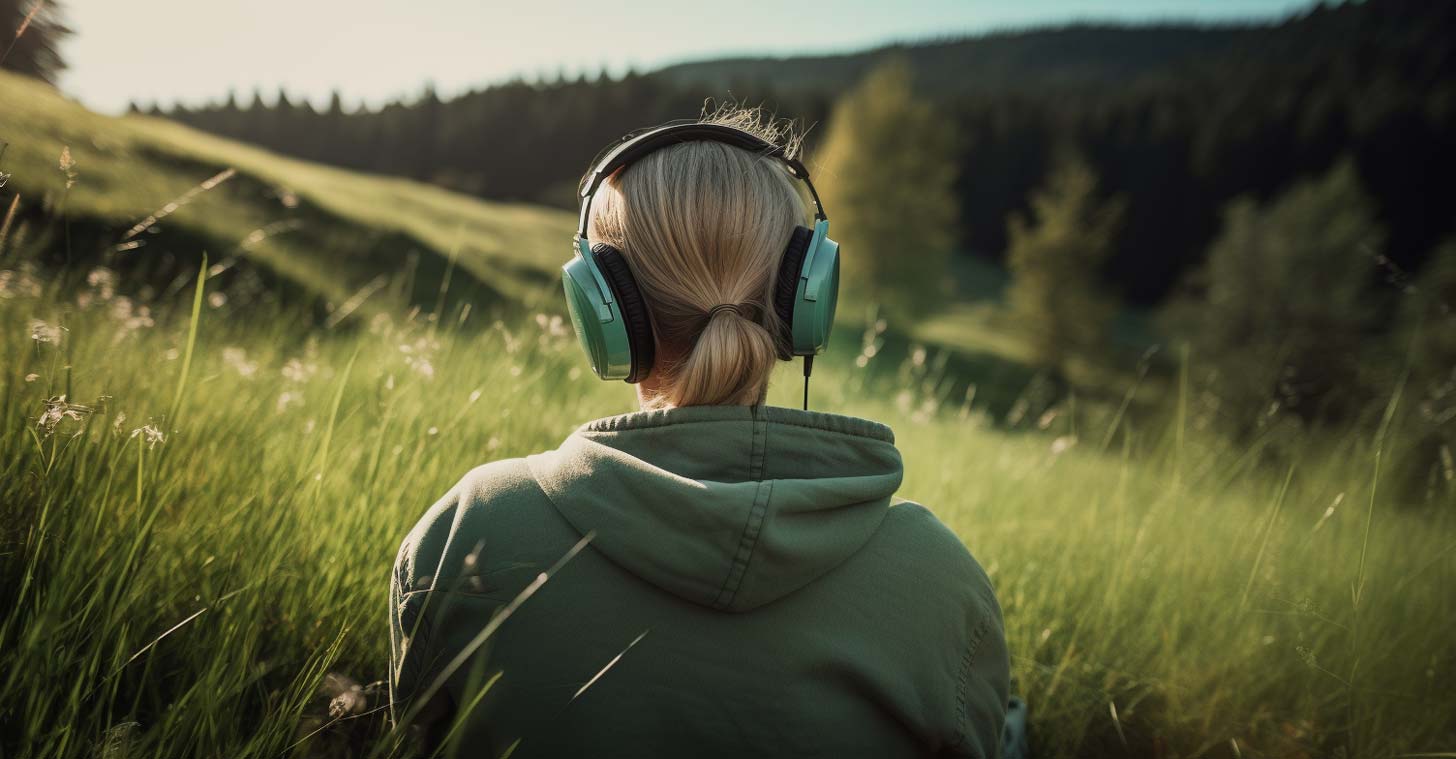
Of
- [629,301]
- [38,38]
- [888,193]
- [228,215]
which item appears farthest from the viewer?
[888,193]

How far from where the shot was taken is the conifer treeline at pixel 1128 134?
48312mm

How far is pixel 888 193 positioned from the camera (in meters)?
31.4

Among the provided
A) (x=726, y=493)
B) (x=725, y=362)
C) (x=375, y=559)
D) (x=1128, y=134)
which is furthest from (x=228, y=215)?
(x=1128, y=134)

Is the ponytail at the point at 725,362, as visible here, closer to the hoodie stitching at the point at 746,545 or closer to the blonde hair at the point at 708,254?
the blonde hair at the point at 708,254

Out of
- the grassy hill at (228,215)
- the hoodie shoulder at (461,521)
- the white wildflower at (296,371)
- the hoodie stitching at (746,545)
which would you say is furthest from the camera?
the grassy hill at (228,215)

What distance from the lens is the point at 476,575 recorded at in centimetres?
143

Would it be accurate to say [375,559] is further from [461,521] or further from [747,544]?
[747,544]

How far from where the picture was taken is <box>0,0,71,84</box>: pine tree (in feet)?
6.34

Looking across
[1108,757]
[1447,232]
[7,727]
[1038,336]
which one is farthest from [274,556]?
[1447,232]

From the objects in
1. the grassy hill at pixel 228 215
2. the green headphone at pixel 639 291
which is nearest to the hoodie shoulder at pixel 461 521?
the green headphone at pixel 639 291

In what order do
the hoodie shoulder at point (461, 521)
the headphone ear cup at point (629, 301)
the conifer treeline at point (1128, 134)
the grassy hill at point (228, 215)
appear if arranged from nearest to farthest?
the hoodie shoulder at point (461, 521) < the headphone ear cup at point (629, 301) < the grassy hill at point (228, 215) < the conifer treeline at point (1128, 134)

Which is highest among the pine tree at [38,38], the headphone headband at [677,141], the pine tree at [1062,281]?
the pine tree at [38,38]

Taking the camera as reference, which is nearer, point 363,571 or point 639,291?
point 639,291

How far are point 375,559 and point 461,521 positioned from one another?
35.7 inches
